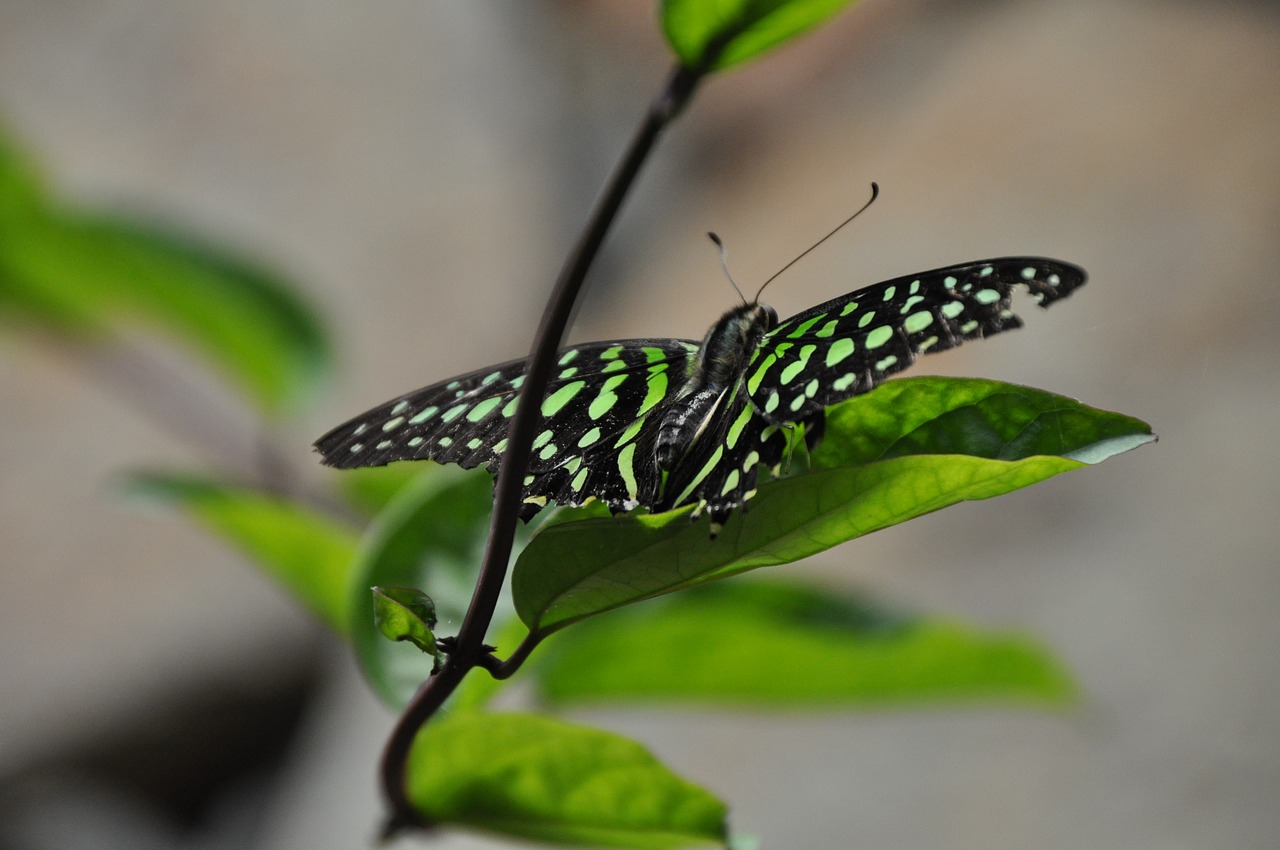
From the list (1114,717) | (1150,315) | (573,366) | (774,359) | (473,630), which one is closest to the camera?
(473,630)

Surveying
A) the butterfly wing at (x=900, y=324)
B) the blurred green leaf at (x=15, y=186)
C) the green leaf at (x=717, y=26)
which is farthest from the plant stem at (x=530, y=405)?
the blurred green leaf at (x=15, y=186)

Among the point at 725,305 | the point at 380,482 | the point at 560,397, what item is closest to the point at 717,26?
the point at 560,397

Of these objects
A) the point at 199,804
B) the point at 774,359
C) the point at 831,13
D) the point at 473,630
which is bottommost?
the point at 199,804

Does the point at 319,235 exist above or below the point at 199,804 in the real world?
above

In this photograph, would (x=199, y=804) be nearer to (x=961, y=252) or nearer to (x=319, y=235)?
(x=319, y=235)

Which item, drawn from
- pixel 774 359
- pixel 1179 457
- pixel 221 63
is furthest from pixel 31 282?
pixel 221 63

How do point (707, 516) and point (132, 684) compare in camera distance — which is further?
point (132, 684)

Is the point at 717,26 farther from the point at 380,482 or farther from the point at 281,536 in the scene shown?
the point at 380,482
